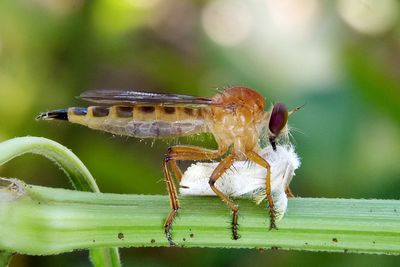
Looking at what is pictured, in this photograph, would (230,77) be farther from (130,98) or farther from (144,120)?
(130,98)

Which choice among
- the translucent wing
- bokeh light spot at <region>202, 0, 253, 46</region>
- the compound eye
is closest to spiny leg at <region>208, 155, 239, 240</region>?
the compound eye

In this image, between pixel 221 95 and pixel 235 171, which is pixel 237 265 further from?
pixel 235 171

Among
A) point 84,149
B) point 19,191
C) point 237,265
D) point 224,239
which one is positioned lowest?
point 237,265

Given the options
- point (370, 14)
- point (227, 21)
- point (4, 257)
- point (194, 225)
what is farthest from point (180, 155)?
point (370, 14)

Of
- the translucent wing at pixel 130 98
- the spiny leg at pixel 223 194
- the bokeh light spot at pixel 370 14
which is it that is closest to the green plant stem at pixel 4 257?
the spiny leg at pixel 223 194

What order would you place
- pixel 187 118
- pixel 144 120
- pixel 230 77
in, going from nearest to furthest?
pixel 144 120, pixel 187 118, pixel 230 77

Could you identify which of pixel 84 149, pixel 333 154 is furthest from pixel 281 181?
pixel 84 149

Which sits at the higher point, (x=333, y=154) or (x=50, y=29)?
(x=50, y=29)
